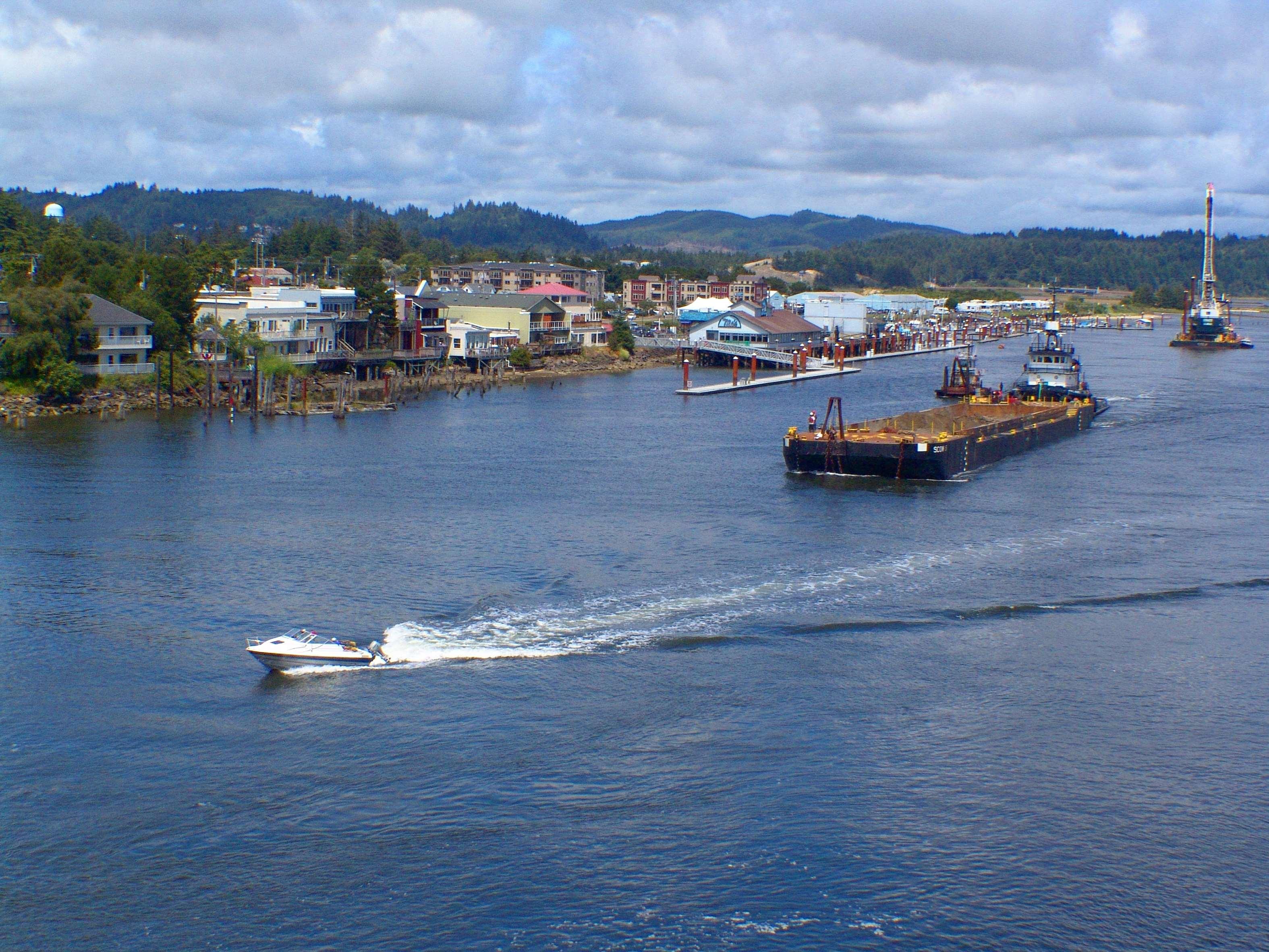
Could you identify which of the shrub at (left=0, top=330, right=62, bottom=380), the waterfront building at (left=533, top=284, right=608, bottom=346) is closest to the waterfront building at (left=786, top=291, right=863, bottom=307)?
the waterfront building at (left=533, top=284, right=608, bottom=346)

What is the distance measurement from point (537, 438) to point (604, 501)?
37.9 feet

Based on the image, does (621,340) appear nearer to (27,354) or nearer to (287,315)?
(287,315)

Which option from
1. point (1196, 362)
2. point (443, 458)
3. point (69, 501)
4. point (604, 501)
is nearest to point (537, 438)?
point (443, 458)

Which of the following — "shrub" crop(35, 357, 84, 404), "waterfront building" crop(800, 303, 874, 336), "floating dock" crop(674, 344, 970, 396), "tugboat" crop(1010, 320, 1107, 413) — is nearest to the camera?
"shrub" crop(35, 357, 84, 404)

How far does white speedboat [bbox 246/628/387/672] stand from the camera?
15.3m

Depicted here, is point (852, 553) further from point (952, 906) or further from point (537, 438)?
point (537, 438)

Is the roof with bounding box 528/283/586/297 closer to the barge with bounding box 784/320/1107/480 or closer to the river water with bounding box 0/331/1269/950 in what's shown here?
the barge with bounding box 784/320/1107/480

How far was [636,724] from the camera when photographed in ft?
45.2

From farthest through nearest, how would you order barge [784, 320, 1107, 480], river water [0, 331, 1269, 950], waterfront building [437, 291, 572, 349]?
waterfront building [437, 291, 572, 349]
barge [784, 320, 1107, 480]
river water [0, 331, 1269, 950]

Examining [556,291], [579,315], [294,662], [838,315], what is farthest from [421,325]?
[294,662]

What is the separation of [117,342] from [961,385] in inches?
1312

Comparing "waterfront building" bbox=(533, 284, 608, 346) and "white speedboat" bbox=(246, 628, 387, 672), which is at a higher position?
"waterfront building" bbox=(533, 284, 608, 346)

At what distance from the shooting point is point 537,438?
3781 cm

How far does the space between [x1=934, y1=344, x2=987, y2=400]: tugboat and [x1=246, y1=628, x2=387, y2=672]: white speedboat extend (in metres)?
37.0
